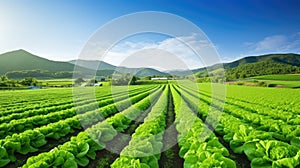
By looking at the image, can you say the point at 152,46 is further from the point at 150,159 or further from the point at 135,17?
the point at 150,159

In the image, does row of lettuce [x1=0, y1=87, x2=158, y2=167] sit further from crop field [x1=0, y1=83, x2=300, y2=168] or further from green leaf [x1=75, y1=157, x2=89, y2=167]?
green leaf [x1=75, y1=157, x2=89, y2=167]

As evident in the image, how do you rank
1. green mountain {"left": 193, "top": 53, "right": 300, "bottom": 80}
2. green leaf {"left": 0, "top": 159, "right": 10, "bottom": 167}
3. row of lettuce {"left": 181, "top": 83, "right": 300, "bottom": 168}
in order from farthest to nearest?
green mountain {"left": 193, "top": 53, "right": 300, "bottom": 80} < green leaf {"left": 0, "top": 159, "right": 10, "bottom": 167} < row of lettuce {"left": 181, "top": 83, "right": 300, "bottom": 168}

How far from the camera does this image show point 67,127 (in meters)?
7.89

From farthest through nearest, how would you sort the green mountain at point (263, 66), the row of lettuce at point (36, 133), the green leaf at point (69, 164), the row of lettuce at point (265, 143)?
the green mountain at point (263, 66)
the row of lettuce at point (36, 133)
the green leaf at point (69, 164)
the row of lettuce at point (265, 143)

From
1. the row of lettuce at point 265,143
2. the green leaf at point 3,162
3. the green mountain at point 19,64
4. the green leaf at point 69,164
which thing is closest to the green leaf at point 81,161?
the green leaf at point 69,164

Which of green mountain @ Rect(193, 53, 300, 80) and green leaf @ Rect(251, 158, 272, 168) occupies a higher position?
green mountain @ Rect(193, 53, 300, 80)

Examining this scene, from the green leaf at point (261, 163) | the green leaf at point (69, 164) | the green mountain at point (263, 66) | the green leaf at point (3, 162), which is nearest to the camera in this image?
the green leaf at point (261, 163)

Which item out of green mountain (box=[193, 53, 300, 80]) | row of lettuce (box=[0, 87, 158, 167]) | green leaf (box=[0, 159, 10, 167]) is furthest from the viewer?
green mountain (box=[193, 53, 300, 80])

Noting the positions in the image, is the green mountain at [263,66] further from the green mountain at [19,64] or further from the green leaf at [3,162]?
the green mountain at [19,64]

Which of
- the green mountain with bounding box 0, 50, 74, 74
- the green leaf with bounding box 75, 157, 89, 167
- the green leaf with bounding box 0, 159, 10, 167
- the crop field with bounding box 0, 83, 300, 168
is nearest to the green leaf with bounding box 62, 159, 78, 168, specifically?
the crop field with bounding box 0, 83, 300, 168

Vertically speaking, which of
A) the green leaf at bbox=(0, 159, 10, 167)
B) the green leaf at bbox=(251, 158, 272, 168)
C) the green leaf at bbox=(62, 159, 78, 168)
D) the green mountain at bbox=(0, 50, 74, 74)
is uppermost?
the green mountain at bbox=(0, 50, 74, 74)

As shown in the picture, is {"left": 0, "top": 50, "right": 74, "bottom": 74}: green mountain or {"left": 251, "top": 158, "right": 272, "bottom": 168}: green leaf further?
{"left": 0, "top": 50, "right": 74, "bottom": 74}: green mountain

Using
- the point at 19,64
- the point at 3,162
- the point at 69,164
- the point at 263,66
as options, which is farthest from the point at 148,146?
the point at 19,64

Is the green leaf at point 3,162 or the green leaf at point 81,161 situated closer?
the green leaf at point 81,161
